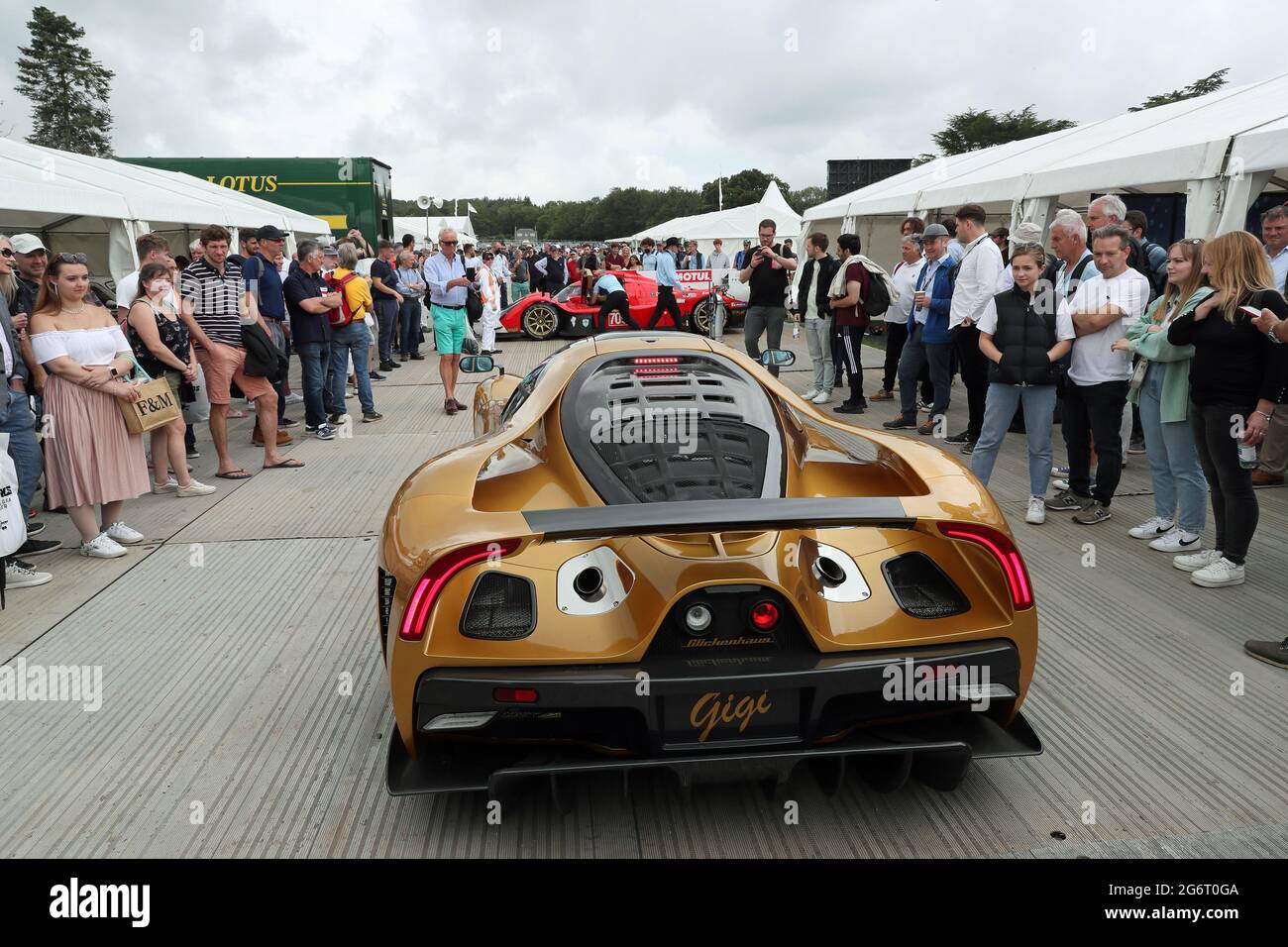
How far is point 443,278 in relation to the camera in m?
9.92

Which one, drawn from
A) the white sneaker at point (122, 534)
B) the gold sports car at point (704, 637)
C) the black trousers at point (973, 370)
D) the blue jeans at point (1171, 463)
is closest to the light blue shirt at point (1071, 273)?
the black trousers at point (973, 370)

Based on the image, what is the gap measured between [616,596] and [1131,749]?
2.00 meters

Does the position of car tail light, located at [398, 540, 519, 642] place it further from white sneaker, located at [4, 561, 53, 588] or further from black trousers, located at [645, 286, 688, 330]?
black trousers, located at [645, 286, 688, 330]

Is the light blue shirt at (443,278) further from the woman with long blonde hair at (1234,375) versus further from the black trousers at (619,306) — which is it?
the woman with long blonde hair at (1234,375)

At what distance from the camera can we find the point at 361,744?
3080mm

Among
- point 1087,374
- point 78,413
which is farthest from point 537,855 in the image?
point 1087,374

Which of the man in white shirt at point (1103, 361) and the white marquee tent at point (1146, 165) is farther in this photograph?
the white marquee tent at point (1146, 165)

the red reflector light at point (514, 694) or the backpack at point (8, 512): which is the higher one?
the backpack at point (8, 512)

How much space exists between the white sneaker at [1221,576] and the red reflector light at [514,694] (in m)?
3.95

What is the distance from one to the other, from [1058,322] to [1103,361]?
1.19 ft

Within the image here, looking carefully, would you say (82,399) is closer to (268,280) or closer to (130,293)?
(130,293)

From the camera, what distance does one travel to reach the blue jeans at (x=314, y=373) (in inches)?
325

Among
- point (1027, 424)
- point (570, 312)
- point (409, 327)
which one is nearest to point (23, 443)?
point (1027, 424)

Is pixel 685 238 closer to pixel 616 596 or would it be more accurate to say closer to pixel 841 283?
pixel 841 283
